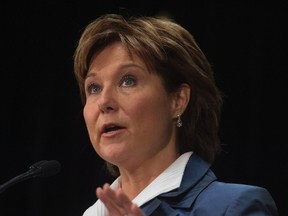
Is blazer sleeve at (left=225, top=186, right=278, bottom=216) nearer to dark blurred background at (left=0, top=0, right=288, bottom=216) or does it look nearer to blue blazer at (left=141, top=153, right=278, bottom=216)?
blue blazer at (left=141, top=153, right=278, bottom=216)

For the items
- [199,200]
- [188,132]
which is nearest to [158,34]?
[188,132]

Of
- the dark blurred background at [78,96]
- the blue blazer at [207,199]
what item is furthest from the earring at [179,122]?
the dark blurred background at [78,96]

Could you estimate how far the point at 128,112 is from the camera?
1468mm

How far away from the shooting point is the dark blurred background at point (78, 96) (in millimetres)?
2875

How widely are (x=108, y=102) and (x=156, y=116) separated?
0.12m

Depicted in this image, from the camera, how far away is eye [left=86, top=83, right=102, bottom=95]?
1579 mm

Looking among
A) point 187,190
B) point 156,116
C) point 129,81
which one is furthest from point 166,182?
point 129,81

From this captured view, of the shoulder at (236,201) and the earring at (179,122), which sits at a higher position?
the earring at (179,122)

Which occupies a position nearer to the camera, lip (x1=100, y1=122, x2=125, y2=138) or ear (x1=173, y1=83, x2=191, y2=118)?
lip (x1=100, y1=122, x2=125, y2=138)

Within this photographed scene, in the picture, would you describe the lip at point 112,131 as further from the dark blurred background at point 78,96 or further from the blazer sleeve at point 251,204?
the dark blurred background at point 78,96

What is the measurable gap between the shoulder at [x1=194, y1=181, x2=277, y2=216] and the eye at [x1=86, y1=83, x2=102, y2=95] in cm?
38

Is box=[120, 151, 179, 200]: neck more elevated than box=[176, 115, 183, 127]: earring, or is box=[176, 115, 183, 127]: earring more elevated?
box=[176, 115, 183, 127]: earring

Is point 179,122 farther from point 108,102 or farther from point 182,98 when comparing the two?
point 108,102

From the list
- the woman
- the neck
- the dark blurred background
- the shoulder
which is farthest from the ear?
the dark blurred background
